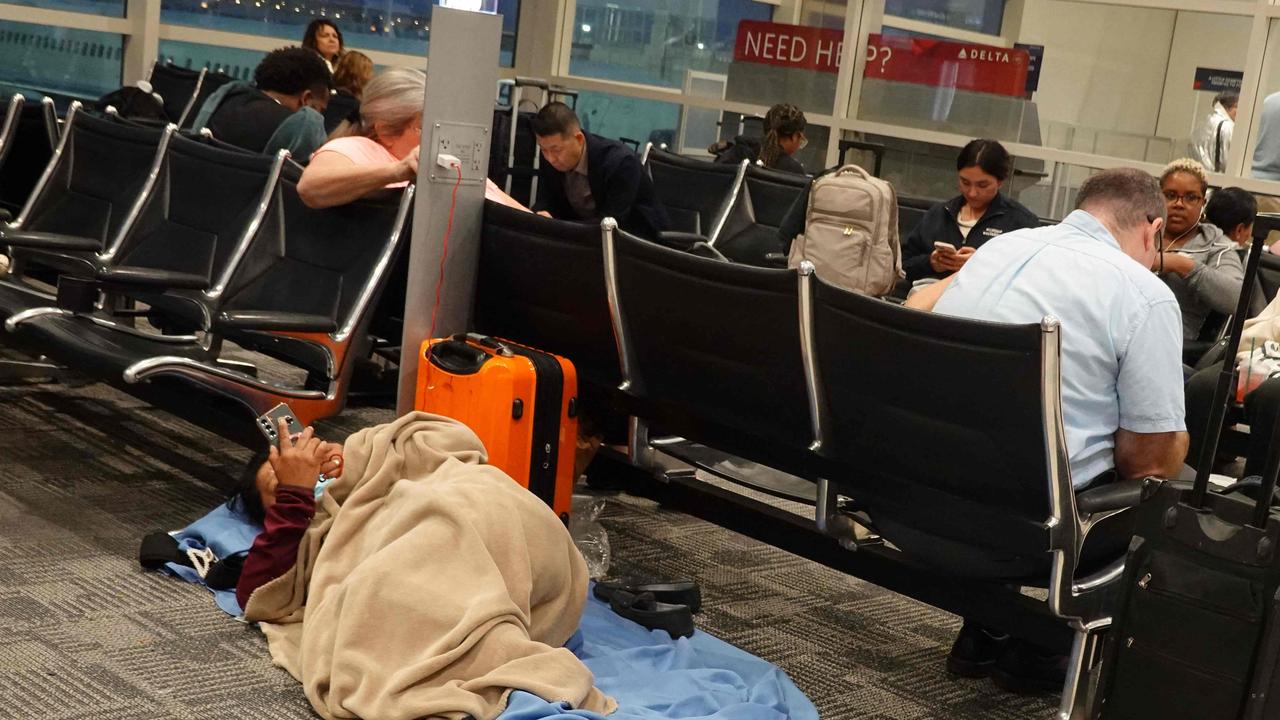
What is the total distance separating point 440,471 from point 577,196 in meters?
2.93

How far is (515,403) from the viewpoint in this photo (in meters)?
3.37

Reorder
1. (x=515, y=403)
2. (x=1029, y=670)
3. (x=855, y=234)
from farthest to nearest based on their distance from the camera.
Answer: (x=855, y=234) < (x=515, y=403) < (x=1029, y=670)

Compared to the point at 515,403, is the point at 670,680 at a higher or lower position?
lower

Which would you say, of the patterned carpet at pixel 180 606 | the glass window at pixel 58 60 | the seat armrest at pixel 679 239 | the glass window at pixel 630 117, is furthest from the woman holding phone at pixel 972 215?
the glass window at pixel 58 60

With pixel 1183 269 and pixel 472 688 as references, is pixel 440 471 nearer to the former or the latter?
pixel 472 688

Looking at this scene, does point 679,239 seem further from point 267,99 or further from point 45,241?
point 45,241

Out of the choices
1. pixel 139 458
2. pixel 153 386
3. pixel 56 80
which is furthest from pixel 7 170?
pixel 56 80

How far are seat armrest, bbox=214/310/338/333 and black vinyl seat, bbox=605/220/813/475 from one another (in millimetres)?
922

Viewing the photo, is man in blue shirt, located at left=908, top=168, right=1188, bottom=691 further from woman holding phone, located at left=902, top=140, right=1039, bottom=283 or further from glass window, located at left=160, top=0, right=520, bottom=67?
glass window, located at left=160, top=0, right=520, bottom=67

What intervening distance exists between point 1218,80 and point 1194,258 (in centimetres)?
343

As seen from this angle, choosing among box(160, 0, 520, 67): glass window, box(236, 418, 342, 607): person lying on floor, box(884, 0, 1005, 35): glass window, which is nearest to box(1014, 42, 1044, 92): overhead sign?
box(884, 0, 1005, 35): glass window

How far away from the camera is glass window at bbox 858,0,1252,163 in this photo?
834 centimetres

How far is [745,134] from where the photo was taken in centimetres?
952

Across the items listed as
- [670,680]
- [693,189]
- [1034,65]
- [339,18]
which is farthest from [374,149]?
[339,18]
